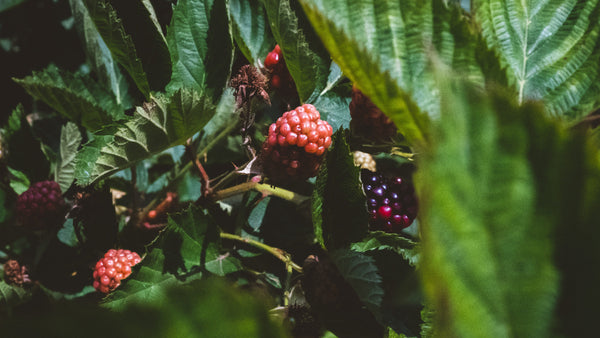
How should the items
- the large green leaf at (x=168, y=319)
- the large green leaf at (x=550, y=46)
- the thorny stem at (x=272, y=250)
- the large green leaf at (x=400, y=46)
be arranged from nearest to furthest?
the large green leaf at (x=168, y=319)
the large green leaf at (x=400, y=46)
the large green leaf at (x=550, y=46)
the thorny stem at (x=272, y=250)

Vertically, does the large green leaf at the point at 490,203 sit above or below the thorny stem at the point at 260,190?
above

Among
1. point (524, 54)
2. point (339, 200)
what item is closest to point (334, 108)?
point (339, 200)

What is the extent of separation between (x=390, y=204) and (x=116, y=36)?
59cm

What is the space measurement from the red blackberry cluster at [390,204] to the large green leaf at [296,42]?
A: 23 centimetres

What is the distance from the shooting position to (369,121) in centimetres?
79

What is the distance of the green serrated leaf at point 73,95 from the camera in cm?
90

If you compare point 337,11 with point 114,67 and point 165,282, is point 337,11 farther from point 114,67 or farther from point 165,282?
A: point 114,67

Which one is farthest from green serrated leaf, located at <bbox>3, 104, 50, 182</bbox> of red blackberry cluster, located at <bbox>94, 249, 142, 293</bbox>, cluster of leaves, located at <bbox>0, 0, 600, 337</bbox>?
red blackberry cluster, located at <bbox>94, 249, 142, 293</bbox>

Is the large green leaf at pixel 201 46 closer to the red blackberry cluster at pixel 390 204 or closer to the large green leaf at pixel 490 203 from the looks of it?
the red blackberry cluster at pixel 390 204

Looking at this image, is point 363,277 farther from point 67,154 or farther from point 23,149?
point 23,149

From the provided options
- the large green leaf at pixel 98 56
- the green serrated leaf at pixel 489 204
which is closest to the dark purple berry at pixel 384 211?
the green serrated leaf at pixel 489 204

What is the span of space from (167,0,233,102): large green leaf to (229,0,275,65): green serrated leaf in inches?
3.9

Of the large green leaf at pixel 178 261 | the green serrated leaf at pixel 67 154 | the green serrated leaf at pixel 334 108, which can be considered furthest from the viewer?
the green serrated leaf at pixel 67 154

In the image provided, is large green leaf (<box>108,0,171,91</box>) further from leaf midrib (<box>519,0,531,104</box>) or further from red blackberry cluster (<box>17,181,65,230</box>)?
leaf midrib (<box>519,0,531,104</box>)
